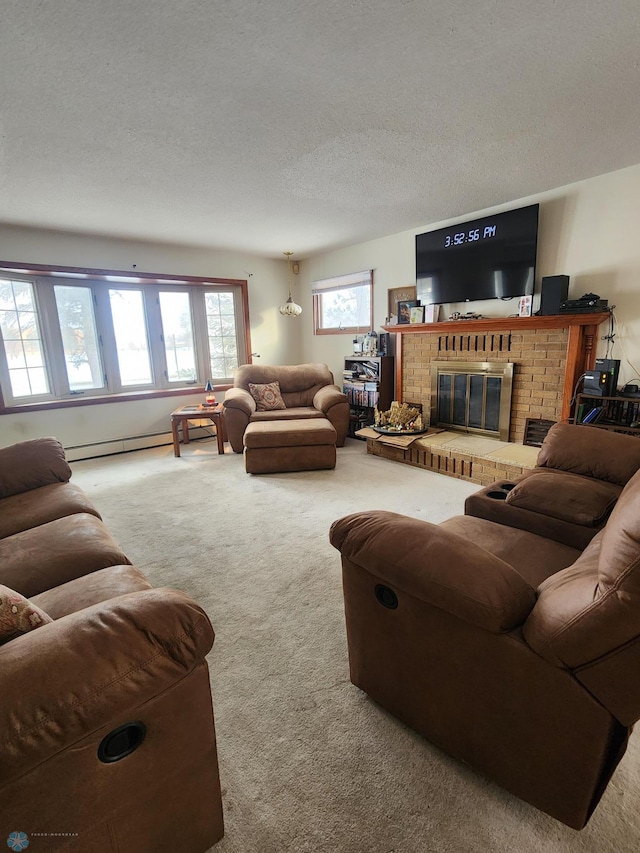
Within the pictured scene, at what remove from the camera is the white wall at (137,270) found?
13.1 ft

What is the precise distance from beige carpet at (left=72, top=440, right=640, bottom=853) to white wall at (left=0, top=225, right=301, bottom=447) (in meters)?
1.99

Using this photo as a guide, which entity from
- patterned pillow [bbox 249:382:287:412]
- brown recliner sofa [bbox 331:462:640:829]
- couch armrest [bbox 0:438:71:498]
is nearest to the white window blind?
patterned pillow [bbox 249:382:287:412]

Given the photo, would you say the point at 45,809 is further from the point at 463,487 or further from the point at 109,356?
the point at 109,356

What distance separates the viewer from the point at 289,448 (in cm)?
380

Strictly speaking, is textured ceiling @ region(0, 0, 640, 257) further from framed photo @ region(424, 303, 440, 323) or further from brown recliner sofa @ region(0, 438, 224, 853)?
brown recliner sofa @ region(0, 438, 224, 853)

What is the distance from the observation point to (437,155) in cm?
256

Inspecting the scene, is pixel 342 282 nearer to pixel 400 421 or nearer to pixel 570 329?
pixel 400 421

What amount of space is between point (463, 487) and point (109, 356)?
400cm

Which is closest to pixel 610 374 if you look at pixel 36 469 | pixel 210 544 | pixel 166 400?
pixel 210 544

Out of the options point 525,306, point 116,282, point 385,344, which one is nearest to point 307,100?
point 525,306

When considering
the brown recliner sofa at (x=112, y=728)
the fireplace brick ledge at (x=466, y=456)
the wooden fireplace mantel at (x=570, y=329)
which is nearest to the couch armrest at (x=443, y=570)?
the brown recliner sofa at (x=112, y=728)

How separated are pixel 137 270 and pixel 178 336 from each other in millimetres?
869

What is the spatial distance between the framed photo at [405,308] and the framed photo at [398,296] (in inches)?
1.5

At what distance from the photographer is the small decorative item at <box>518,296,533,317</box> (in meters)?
A: 3.44
